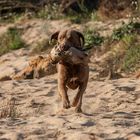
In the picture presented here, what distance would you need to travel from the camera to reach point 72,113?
8.23 meters

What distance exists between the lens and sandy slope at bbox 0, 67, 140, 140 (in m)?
6.97

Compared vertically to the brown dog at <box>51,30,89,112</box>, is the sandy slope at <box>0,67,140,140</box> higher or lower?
lower

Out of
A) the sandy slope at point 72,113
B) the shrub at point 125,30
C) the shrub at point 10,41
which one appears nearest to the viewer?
the sandy slope at point 72,113

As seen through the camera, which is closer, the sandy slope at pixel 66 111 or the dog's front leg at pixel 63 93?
the sandy slope at pixel 66 111

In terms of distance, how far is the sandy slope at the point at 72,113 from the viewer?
6.97m

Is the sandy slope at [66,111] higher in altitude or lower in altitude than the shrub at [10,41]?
lower

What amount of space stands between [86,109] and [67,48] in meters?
1.79

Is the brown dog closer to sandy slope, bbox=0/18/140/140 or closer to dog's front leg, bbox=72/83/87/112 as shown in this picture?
dog's front leg, bbox=72/83/87/112

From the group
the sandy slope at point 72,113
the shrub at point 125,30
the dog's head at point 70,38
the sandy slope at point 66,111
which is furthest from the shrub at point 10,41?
the dog's head at point 70,38

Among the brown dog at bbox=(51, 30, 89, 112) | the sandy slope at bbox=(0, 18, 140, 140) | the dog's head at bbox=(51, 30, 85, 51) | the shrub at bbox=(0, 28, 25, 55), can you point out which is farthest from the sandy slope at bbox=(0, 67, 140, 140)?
the shrub at bbox=(0, 28, 25, 55)

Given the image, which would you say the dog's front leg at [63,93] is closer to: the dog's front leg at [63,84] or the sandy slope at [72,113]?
the dog's front leg at [63,84]

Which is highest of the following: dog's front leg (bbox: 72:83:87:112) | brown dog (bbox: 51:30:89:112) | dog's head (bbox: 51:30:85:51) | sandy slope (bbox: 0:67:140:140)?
dog's head (bbox: 51:30:85:51)

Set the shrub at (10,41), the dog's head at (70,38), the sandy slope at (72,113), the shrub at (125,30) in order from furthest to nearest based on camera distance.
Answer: the shrub at (10,41) < the shrub at (125,30) < the dog's head at (70,38) < the sandy slope at (72,113)

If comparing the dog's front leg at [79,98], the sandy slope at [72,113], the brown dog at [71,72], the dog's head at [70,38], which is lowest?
the sandy slope at [72,113]
